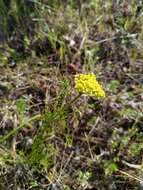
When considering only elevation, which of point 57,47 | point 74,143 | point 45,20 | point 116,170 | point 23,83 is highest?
point 45,20

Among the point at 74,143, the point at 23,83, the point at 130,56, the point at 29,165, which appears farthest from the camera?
the point at 130,56

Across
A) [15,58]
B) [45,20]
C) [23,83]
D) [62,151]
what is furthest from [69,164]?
[45,20]

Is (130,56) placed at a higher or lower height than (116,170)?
higher

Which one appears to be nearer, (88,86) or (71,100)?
(88,86)

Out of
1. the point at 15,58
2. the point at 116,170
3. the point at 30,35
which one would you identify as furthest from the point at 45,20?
the point at 116,170

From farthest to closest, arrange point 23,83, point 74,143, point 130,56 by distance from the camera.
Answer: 1. point 130,56
2. point 23,83
3. point 74,143

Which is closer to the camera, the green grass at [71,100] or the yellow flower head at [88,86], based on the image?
the yellow flower head at [88,86]

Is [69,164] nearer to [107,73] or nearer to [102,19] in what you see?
[107,73]

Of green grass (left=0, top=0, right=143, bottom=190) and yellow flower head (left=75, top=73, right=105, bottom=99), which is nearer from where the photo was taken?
yellow flower head (left=75, top=73, right=105, bottom=99)

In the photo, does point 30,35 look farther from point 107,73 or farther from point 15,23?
point 107,73

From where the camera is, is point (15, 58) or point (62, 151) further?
point (15, 58)
